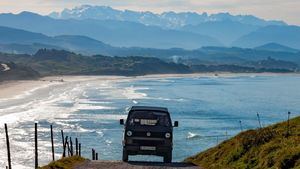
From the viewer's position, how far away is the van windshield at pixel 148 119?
74.8 ft

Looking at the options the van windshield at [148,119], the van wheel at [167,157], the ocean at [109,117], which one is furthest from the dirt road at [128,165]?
the ocean at [109,117]

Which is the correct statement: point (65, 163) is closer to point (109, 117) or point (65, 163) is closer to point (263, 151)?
point (263, 151)

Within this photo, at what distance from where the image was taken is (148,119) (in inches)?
905

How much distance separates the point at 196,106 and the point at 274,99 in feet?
94.1

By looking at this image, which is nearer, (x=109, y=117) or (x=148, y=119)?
(x=148, y=119)

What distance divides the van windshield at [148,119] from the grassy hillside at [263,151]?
207 cm

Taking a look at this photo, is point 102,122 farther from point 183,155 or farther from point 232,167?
point 232,167

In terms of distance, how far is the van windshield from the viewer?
2281 cm

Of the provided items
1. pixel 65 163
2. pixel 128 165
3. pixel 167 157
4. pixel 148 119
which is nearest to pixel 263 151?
pixel 128 165

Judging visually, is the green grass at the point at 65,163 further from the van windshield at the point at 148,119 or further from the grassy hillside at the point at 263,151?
the grassy hillside at the point at 263,151

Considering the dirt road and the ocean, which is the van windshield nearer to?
the dirt road

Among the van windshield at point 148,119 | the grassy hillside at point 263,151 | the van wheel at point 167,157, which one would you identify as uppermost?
the van windshield at point 148,119

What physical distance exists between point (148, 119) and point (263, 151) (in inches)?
234

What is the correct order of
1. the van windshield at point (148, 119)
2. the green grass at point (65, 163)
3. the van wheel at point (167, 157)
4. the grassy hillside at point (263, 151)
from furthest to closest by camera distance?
the van windshield at point (148, 119)
the van wheel at point (167, 157)
the green grass at point (65, 163)
the grassy hillside at point (263, 151)
